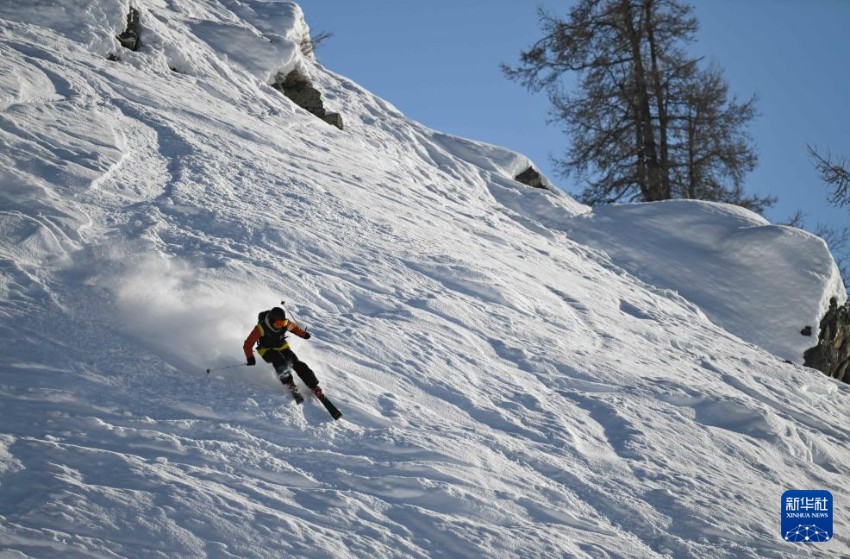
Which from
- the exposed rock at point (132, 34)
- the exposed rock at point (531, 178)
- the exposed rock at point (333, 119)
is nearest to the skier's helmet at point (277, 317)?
the exposed rock at point (132, 34)

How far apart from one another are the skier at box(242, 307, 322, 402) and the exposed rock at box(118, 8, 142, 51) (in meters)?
9.77

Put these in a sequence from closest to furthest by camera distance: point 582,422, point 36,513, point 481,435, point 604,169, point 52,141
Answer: point 36,513 < point 481,435 < point 582,422 < point 52,141 < point 604,169

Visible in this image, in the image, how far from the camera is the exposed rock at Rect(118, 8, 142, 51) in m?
14.4

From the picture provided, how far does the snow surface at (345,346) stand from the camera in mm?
5613

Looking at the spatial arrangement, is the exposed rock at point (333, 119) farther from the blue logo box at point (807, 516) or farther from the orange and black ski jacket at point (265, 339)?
the blue logo box at point (807, 516)

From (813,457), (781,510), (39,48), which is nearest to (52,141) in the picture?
(39,48)

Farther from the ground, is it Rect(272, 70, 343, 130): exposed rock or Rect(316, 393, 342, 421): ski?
Rect(272, 70, 343, 130): exposed rock

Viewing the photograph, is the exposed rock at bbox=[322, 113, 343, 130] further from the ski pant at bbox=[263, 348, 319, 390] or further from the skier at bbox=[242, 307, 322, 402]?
the ski pant at bbox=[263, 348, 319, 390]

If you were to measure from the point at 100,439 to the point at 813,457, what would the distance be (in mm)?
7980

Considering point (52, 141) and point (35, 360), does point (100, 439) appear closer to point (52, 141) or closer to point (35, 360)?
point (35, 360)

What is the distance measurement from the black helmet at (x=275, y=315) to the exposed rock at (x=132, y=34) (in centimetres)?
976

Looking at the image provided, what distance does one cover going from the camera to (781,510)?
7.12m

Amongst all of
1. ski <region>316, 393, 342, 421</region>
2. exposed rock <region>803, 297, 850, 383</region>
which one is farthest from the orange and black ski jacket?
exposed rock <region>803, 297, 850, 383</region>

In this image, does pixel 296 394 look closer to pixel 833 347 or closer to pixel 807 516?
pixel 807 516
